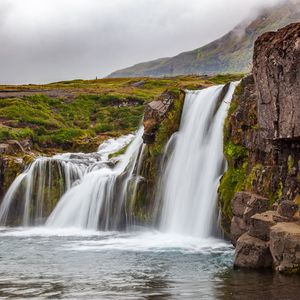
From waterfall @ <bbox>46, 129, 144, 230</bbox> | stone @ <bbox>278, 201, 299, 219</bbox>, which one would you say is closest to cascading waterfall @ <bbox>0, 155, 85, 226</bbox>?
waterfall @ <bbox>46, 129, 144, 230</bbox>

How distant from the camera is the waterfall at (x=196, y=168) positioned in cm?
3744

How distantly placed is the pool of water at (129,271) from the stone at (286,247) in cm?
57

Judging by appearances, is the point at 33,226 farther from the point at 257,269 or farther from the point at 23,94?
the point at 23,94

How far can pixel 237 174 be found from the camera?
1352 inches

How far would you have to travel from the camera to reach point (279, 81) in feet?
93.0

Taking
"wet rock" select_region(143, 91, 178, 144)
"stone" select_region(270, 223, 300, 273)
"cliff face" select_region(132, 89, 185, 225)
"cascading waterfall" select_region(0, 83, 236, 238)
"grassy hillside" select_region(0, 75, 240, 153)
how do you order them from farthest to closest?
1. "grassy hillside" select_region(0, 75, 240, 153)
2. "wet rock" select_region(143, 91, 178, 144)
3. "cliff face" select_region(132, 89, 185, 225)
4. "cascading waterfall" select_region(0, 83, 236, 238)
5. "stone" select_region(270, 223, 300, 273)

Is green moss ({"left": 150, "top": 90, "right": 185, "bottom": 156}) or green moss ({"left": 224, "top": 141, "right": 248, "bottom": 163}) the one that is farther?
green moss ({"left": 150, "top": 90, "right": 185, "bottom": 156})

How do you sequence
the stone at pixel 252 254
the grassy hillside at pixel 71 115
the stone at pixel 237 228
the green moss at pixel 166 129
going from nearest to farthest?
1. the stone at pixel 252 254
2. the stone at pixel 237 228
3. the green moss at pixel 166 129
4. the grassy hillside at pixel 71 115

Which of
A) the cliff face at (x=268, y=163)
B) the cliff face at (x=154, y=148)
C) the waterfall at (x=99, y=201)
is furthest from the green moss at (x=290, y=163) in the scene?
the waterfall at (x=99, y=201)

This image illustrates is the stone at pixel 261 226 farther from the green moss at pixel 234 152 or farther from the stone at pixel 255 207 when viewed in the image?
the green moss at pixel 234 152

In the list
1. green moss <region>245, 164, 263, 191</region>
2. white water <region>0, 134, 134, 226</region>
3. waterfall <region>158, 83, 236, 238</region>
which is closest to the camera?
green moss <region>245, 164, 263, 191</region>

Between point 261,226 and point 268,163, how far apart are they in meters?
6.07

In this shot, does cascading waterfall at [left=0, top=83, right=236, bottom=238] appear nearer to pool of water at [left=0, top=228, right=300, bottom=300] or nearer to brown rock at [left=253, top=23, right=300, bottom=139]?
pool of water at [left=0, top=228, right=300, bottom=300]

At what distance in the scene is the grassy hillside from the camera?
66.7 m
